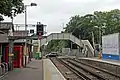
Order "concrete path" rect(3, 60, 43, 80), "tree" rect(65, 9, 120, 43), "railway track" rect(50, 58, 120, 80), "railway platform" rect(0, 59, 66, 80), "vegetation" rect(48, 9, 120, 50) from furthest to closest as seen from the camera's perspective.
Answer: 1. "tree" rect(65, 9, 120, 43)
2. "vegetation" rect(48, 9, 120, 50)
3. "railway track" rect(50, 58, 120, 80)
4. "railway platform" rect(0, 59, 66, 80)
5. "concrete path" rect(3, 60, 43, 80)

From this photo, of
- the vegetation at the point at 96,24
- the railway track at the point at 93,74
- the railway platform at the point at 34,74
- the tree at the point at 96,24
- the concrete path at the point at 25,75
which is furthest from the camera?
the tree at the point at 96,24

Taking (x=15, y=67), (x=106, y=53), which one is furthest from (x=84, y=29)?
(x=15, y=67)

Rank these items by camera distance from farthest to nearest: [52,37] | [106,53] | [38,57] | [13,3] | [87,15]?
[87,15], [52,37], [38,57], [106,53], [13,3]

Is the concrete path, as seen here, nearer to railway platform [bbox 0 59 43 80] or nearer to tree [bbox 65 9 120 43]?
railway platform [bbox 0 59 43 80]

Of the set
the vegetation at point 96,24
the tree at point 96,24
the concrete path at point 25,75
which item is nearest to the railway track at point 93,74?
the concrete path at point 25,75

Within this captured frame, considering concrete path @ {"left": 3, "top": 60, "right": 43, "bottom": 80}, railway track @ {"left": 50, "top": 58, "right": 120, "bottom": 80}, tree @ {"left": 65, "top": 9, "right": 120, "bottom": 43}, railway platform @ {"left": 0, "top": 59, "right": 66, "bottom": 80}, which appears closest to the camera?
concrete path @ {"left": 3, "top": 60, "right": 43, "bottom": 80}

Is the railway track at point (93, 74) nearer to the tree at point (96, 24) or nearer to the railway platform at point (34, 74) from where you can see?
the railway platform at point (34, 74)

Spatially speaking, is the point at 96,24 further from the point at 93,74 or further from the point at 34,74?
the point at 34,74

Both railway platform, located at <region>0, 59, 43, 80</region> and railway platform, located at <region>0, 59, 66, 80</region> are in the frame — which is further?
railway platform, located at <region>0, 59, 66, 80</region>

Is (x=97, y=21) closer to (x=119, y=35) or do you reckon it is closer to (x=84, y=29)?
(x=84, y=29)

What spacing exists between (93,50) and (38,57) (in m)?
20.3

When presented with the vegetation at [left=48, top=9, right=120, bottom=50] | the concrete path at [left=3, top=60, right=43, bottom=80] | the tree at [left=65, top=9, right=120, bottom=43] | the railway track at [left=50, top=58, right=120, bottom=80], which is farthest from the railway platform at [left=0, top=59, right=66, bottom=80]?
the tree at [left=65, top=9, right=120, bottom=43]

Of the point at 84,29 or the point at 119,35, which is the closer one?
the point at 119,35

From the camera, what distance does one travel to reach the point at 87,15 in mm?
132000
